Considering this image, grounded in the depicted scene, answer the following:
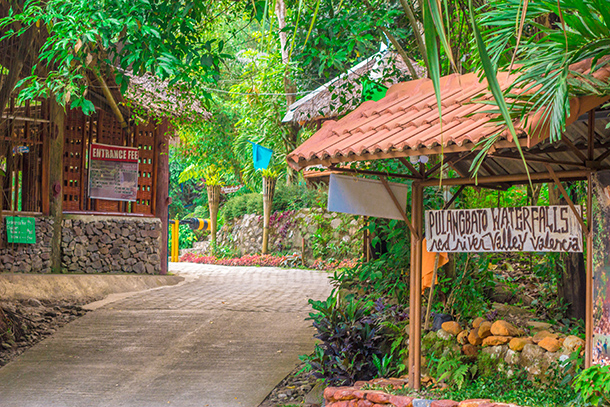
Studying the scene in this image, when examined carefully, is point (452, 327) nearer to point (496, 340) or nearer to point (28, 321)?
point (496, 340)

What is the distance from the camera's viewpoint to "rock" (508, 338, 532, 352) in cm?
458

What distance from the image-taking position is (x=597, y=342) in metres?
3.75

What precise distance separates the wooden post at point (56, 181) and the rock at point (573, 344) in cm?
870

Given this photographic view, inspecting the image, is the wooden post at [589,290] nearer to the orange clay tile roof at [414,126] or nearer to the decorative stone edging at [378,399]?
the decorative stone edging at [378,399]

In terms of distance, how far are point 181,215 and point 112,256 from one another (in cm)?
1652

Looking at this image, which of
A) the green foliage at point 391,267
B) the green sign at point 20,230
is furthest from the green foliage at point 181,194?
the green foliage at point 391,267

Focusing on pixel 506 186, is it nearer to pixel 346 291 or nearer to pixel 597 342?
pixel 597 342

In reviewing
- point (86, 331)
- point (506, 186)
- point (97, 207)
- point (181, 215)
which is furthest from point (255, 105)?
point (181, 215)

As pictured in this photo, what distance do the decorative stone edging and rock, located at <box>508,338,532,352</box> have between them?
659 millimetres

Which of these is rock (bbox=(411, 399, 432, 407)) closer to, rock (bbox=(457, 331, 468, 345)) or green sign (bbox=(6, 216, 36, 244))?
rock (bbox=(457, 331, 468, 345))

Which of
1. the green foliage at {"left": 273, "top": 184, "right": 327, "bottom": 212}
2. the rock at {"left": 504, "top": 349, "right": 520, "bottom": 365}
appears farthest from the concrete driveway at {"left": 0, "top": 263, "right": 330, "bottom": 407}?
the green foliage at {"left": 273, "top": 184, "right": 327, "bottom": 212}

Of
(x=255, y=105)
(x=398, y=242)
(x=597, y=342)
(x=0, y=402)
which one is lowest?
(x=0, y=402)

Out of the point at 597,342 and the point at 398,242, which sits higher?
the point at 398,242

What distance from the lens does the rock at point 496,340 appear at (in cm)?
471
